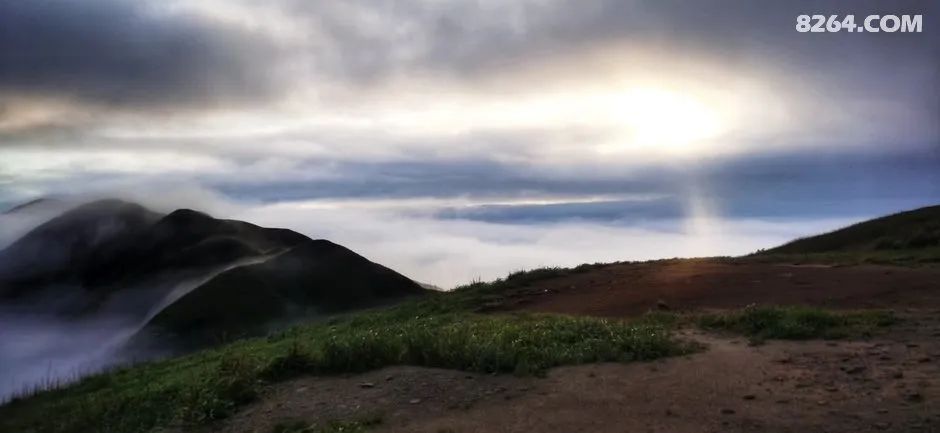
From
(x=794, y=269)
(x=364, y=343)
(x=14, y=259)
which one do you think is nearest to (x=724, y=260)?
(x=794, y=269)

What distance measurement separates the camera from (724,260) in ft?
67.3

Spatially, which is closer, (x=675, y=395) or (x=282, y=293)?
(x=675, y=395)

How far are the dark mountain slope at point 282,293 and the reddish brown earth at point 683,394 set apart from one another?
38.1 m

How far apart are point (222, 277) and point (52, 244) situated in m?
53.1

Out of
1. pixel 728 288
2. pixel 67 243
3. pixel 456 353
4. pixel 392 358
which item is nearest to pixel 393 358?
pixel 392 358

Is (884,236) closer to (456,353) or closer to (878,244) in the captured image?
(878,244)

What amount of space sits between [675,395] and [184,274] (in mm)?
72926

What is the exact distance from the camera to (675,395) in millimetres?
7570

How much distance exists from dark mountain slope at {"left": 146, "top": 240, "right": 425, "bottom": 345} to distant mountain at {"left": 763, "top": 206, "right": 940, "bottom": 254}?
3301cm

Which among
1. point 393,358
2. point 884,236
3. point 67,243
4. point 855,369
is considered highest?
point 67,243

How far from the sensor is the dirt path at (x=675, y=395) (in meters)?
6.71

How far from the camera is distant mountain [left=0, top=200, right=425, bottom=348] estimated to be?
183 ft

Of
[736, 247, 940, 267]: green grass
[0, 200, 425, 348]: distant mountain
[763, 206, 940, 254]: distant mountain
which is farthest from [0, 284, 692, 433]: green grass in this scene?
[0, 200, 425, 348]: distant mountain

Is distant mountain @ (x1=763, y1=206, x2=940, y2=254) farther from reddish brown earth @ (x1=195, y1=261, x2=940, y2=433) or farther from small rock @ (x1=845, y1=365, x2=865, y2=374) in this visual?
small rock @ (x1=845, y1=365, x2=865, y2=374)
